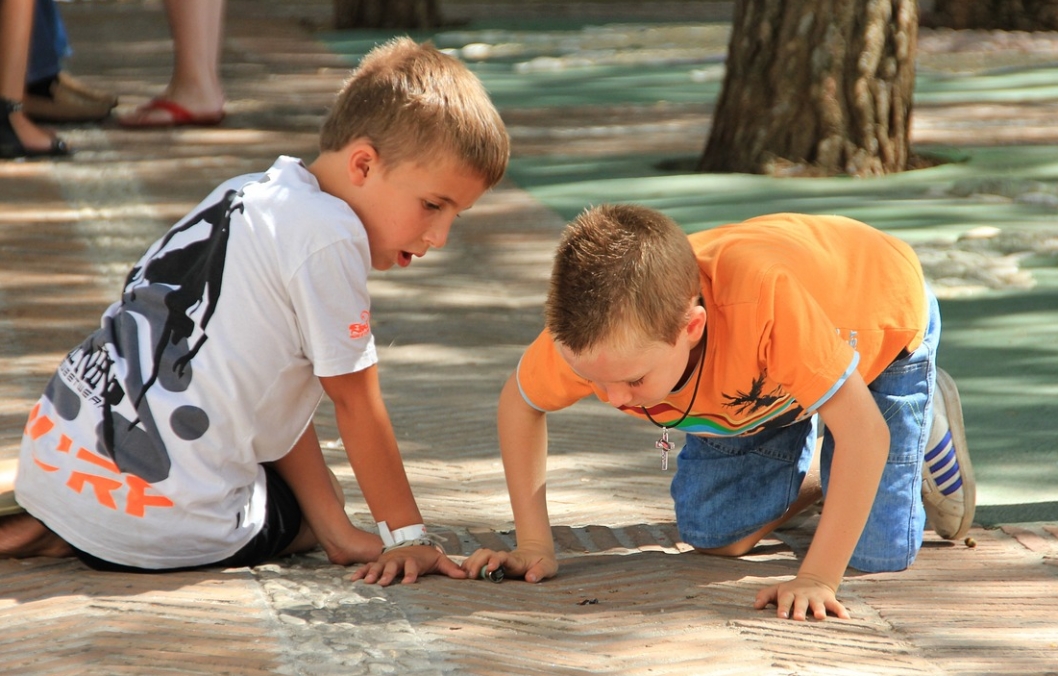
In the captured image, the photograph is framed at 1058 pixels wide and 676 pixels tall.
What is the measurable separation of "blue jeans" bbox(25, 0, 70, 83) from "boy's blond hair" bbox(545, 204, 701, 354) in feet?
17.4

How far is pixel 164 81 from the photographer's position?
877 centimetres

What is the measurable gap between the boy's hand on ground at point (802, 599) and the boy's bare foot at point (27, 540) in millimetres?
1475

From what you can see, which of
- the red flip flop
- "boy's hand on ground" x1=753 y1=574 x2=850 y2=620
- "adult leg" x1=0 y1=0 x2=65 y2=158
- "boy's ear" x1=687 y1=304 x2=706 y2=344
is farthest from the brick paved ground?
the red flip flop

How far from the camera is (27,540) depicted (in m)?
2.66

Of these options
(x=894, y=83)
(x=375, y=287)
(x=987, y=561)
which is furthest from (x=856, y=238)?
(x=894, y=83)

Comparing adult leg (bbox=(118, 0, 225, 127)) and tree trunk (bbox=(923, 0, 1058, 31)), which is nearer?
adult leg (bbox=(118, 0, 225, 127))

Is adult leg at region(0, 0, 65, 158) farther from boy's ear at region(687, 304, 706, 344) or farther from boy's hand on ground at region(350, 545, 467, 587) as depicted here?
boy's ear at region(687, 304, 706, 344)

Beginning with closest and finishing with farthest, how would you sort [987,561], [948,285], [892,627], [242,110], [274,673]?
1. [274,673]
2. [892,627]
3. [987,561]
4. [948,285]
5. [242,110]

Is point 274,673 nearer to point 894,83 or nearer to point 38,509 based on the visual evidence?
point 38,509

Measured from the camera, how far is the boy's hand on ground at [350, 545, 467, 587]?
2.59 metres

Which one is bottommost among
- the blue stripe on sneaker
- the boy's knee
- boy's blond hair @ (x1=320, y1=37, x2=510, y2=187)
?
the boy's knee

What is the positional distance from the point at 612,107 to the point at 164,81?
3147 millimetres

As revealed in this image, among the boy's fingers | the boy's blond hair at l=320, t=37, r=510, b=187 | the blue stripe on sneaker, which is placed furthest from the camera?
the blue stripe on sneaker

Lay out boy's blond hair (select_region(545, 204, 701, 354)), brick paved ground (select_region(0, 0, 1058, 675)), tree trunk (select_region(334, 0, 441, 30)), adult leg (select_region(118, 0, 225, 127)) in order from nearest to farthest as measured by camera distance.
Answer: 1. brick paved ground (select_region(0, 0, 1058, 675))
2. boy's blond hair (select_region(545, 204, 701, 354))
3. adult leg (select_region(118, 0, 225, 127))
4. tree trunk (select_region(334, 0, 441, 30))
